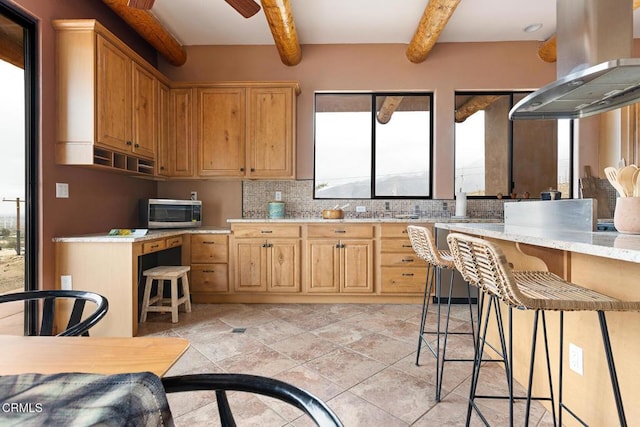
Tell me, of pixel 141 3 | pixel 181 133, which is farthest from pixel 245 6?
pixel 181 133

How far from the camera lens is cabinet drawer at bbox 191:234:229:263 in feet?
11.4

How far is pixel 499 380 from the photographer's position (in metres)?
1.94

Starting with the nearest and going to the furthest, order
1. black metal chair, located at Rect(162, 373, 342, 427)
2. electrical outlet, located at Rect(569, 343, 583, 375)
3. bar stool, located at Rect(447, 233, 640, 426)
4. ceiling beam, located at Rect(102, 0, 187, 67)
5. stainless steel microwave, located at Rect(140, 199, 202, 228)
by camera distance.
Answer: black metal chair, located at Rect(162, 373, 342, 427)
bar stool, located at Rect(447, 233, 640, 426)
electrical outlet, located at Rect(569, 343, 583, 375)
ceiling beam, located at Rect(102, 0, 187, 67)
stainless steel microwave, located at Rect(140, 199, 202, 228)

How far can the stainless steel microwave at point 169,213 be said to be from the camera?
11.1 ft

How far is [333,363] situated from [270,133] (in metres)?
2.55

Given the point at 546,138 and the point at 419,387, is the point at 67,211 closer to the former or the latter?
the point at 419,387

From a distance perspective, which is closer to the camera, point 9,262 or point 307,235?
point 9,262

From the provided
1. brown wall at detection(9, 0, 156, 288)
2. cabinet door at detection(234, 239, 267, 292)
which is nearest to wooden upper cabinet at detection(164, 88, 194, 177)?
brown wall at detection(9, 0, 156, 288)

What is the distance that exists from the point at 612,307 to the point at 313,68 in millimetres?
3796

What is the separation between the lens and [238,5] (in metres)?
2.11

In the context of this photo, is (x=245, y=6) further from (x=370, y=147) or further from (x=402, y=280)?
(x=402, y=280)

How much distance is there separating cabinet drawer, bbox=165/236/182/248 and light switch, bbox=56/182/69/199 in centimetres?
87

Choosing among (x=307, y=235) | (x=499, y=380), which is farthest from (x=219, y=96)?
(x=499, y=380)

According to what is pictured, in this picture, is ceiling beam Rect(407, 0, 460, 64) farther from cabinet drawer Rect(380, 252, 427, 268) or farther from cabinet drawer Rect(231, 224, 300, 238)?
cabinet drawer Rect(231, 224, 300, 238)
